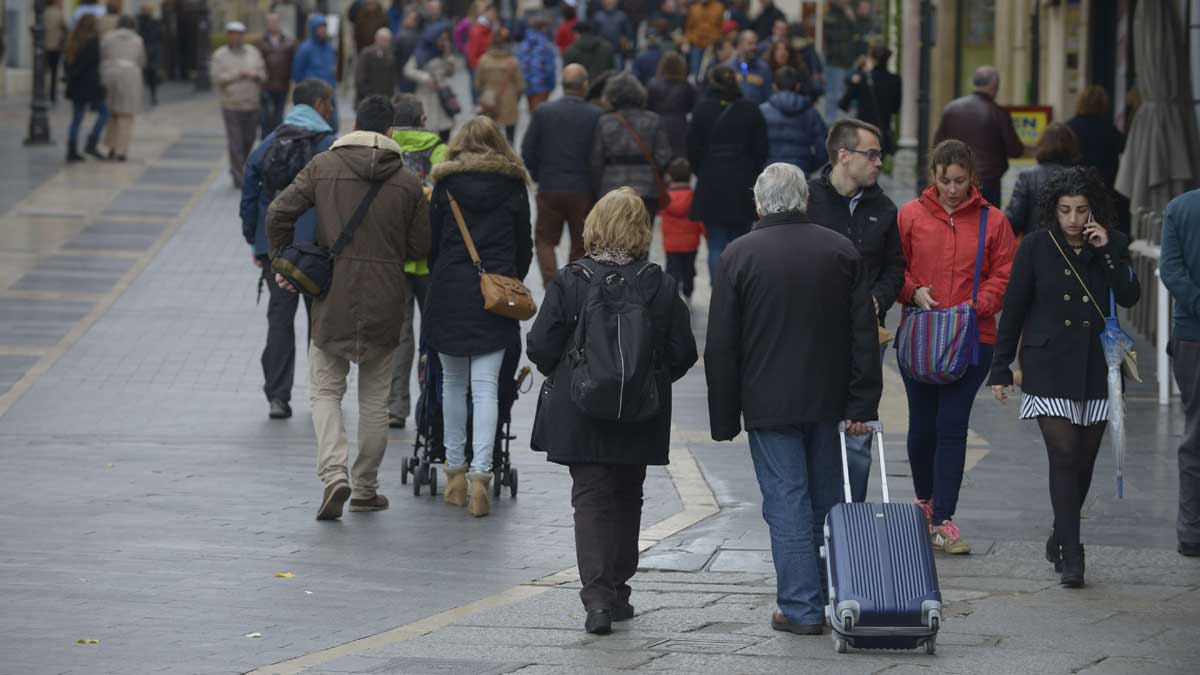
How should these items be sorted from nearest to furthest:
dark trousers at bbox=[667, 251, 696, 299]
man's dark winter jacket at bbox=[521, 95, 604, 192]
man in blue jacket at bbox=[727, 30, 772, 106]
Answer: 1. man's dark winter jacket at bbox=[521, 95, 604, 192]
2. dark trousers at bbox=[667, 251, 696, 299]
3. man in blue jacket at bbox=[727, 30, 772, 106]

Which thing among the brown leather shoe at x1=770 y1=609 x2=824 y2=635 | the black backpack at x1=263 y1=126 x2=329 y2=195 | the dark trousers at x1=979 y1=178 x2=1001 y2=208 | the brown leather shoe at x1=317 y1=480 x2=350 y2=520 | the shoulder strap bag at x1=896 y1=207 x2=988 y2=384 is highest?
the black backpack at x1=263 y1=126 x2=329 y2=195

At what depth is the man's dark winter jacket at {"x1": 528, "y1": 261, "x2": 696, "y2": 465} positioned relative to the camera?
751 cm

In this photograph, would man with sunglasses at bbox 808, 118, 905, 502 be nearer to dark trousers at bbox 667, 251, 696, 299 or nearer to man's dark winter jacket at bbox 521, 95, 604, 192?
man's dark winter jacket at bbox 521, 95, 604, 192

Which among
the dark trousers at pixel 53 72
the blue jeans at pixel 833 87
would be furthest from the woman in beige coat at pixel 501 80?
the dark trousers at pixel 53 72

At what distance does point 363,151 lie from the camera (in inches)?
372

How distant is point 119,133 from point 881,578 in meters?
19.7

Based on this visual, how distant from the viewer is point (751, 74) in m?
22.7

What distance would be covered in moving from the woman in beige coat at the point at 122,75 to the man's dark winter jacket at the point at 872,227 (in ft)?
56.5

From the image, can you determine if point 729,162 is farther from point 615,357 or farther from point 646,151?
point 615,357

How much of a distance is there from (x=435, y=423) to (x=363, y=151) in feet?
4.52

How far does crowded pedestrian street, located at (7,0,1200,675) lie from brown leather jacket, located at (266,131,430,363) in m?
0.02

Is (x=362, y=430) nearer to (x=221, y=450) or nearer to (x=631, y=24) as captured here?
(x=221, y=450)

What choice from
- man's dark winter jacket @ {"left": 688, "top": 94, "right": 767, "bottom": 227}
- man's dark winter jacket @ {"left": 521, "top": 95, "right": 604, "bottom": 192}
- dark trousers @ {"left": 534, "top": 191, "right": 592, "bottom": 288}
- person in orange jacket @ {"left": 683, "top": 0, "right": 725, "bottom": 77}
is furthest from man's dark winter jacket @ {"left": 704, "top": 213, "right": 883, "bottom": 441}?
person in orange jacket @ {"left": 683, "top": 0, "right": 725, "bottom": 77}

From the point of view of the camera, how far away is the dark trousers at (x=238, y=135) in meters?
23.5
